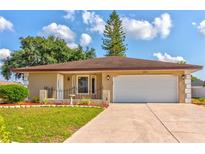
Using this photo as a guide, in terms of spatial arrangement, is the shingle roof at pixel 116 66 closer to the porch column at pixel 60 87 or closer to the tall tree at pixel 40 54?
the porch column at pixel 60 87

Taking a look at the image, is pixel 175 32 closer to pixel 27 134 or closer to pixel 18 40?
pixel 18 40

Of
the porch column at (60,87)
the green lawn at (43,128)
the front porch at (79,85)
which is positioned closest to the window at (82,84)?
the front porch at (79,85)

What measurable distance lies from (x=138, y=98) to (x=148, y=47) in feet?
35.2

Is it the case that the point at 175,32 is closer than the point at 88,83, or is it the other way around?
the point at 88,83

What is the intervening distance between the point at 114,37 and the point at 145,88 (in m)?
24.5

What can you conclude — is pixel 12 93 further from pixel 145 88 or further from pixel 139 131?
pixel 139 131

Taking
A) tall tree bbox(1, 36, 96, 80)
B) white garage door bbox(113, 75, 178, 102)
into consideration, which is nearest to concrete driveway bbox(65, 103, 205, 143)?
white garage door bbox(113, 75, 178, 102)

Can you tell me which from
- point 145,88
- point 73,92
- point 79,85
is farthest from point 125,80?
point 73,92

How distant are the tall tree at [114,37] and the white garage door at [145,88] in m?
23.3

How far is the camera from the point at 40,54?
34.7 m

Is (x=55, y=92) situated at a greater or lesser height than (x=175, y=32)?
lesser
